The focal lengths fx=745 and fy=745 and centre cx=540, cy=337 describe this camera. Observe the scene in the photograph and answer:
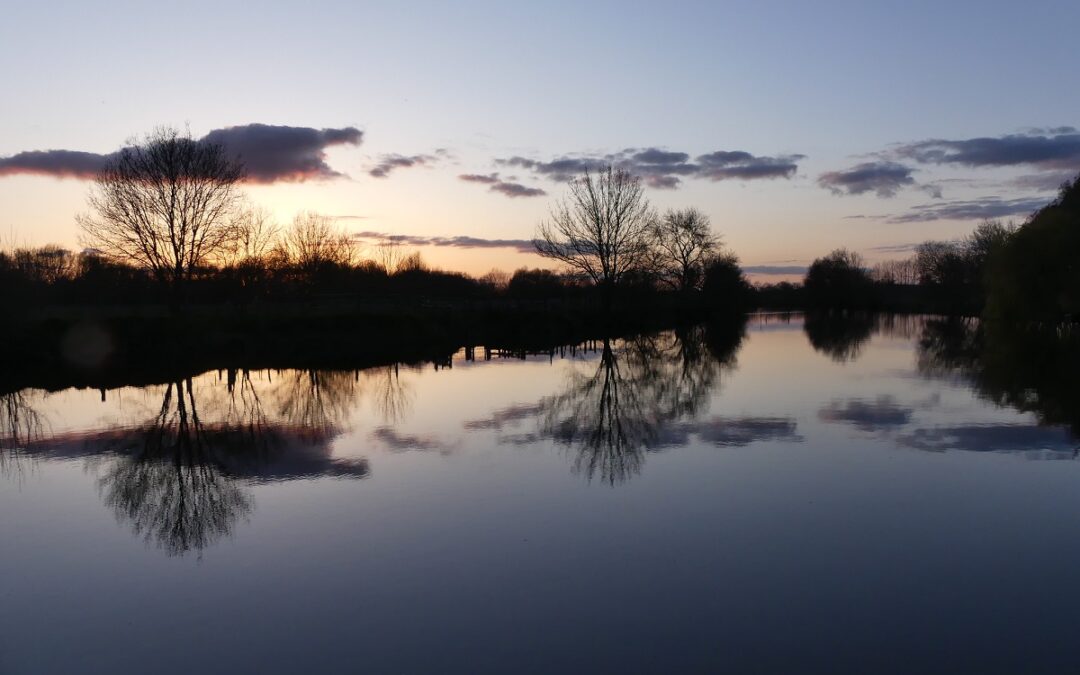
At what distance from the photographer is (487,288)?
3789 inches

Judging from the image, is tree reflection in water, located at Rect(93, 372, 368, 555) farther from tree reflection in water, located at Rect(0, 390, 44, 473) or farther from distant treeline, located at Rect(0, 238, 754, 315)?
distant treeline, located at Rect(0, 238, 754, 315)

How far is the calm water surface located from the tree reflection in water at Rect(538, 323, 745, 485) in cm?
13

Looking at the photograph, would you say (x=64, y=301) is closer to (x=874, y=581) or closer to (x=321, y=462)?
(x=321, y=462)

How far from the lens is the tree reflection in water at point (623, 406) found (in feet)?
36.3

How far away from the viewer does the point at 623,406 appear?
16.2 m

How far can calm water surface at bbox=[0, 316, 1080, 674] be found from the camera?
5.19m

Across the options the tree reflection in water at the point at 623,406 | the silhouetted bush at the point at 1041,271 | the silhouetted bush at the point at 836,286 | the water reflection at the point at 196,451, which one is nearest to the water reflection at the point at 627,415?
the tree reflection in water at the point at 623,406

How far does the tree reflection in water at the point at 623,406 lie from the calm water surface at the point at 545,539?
0.44 feet

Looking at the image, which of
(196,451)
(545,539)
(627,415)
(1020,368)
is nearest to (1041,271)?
(1020,368)

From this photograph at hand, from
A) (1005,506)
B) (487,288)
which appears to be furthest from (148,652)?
(487,288)

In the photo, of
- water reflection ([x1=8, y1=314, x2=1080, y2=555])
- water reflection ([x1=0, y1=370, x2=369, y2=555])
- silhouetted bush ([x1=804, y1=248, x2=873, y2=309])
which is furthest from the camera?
silhouetted bush ([x1=804, y1=248, x2=873, y2=309])

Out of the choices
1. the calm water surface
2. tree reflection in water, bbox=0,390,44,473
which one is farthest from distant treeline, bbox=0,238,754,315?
the calm water surface

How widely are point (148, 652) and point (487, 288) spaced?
9151 cm

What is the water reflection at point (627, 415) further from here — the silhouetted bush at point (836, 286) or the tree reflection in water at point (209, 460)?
the silhouetted bush at point (836, 286)
